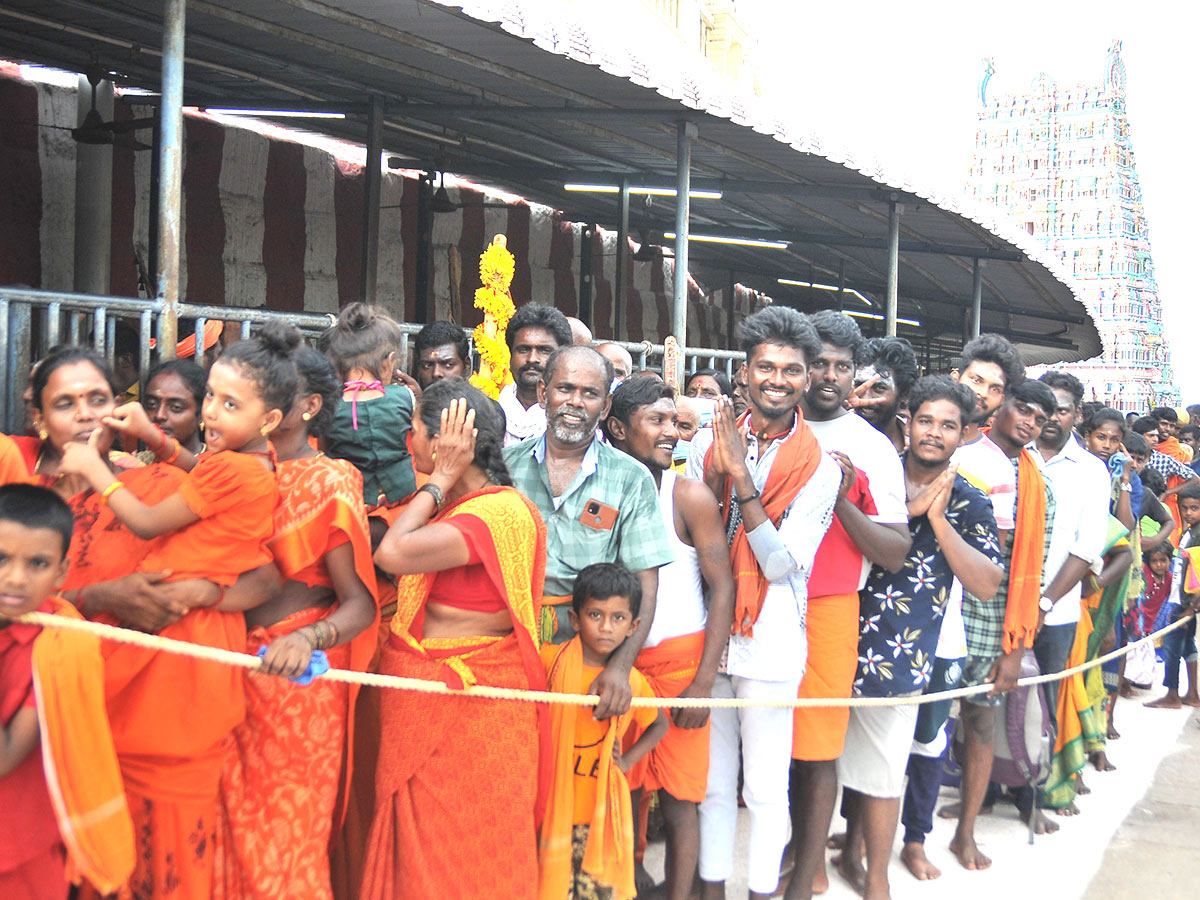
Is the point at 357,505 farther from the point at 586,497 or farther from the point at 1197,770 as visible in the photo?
the point at 1197,770

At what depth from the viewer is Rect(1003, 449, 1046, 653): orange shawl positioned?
4.38 metres

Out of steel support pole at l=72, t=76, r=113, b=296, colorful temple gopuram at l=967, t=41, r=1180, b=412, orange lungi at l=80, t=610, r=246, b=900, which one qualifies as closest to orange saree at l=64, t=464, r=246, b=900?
orange lungi at l=80, t=610, r=246, b=900

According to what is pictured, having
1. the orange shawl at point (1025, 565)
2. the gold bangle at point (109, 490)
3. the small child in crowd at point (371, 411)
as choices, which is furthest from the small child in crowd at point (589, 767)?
the orange shawl at point (1025, 565)

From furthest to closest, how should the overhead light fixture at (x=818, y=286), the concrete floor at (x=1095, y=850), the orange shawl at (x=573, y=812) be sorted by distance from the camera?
1. the overhead light fixture at (x=818, y=286)
2. the concrete floor at (x=1095, y=850)
3. the orange shawl at (x=573, y=812)

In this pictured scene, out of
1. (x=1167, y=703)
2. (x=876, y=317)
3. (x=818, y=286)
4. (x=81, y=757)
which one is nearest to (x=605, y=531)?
(x=81, y=757)

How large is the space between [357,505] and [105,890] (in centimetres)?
105

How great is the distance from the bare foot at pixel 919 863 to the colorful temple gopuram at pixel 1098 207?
61.8ft

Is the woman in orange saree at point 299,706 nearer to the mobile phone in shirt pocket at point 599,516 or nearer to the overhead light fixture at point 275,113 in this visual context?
the mobile phone in shirt pocket at point 599,516

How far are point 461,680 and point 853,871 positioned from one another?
2.05 metres

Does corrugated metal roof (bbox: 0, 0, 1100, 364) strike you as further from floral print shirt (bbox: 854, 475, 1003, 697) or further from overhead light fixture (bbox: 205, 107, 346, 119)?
floral print shirt (bbox: 854, 475, 1003, 697)

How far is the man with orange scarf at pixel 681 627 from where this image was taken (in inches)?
138

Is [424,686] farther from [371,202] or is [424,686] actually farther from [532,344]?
[371,202]

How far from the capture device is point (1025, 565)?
4414 mm

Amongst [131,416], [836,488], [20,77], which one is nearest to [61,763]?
[131,416]
